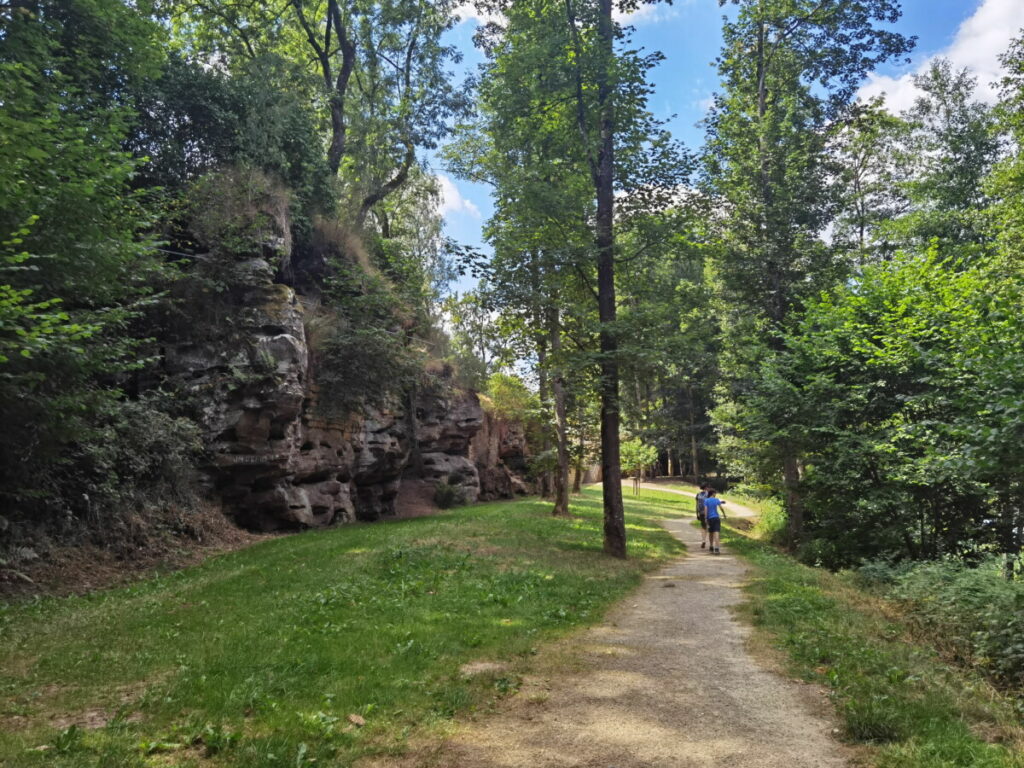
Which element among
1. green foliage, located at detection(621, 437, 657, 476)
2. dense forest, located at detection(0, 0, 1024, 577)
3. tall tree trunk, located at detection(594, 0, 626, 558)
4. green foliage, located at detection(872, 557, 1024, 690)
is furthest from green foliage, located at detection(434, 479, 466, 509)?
green foliage, located at detection(872, 557, 1024, 690)

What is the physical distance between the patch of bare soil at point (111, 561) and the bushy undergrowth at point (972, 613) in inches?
522

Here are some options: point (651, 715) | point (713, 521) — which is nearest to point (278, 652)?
point (651, 715)

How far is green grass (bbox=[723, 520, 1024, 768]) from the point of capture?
162 inches

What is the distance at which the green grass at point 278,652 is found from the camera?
4168mm

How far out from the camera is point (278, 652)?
6.04 metres

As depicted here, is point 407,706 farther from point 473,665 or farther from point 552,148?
point 552,148

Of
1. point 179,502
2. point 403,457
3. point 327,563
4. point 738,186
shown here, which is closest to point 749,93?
point 738,186

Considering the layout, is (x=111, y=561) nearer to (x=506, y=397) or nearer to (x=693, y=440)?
(x=506, y=397)

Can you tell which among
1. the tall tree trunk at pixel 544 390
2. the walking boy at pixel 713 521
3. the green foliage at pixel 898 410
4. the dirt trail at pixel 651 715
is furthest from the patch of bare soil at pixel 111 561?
the green foliage at pixel 898 410

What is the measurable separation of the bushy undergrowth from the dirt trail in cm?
252

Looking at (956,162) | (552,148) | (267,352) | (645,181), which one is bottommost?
(267,352)

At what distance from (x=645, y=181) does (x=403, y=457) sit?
48.2 feet

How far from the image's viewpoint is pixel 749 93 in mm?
23453

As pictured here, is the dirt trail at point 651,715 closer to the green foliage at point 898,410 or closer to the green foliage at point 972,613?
the green foliage at point 972,613
